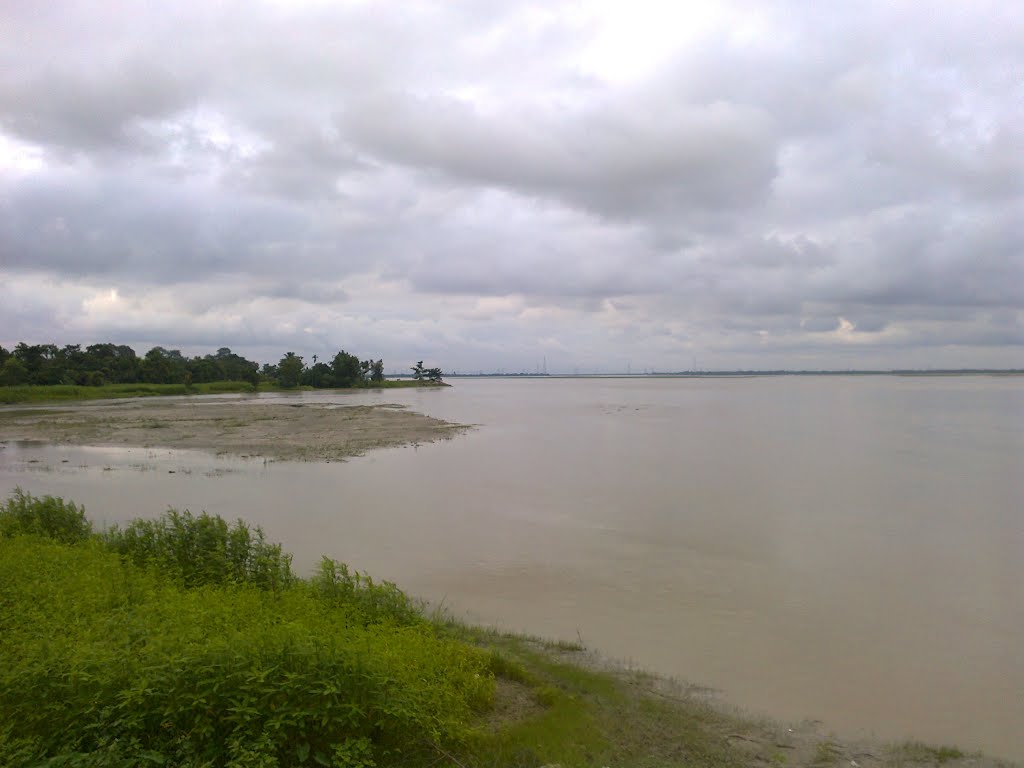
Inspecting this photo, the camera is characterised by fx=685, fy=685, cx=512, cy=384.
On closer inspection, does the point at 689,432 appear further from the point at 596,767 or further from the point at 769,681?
the point at 596,767

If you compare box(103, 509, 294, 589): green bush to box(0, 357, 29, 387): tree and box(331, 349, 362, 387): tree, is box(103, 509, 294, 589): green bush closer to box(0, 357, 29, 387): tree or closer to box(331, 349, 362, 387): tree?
box(0, 357, 29, 387): tree

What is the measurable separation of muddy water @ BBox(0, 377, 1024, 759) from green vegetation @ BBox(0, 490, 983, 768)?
4.80ft

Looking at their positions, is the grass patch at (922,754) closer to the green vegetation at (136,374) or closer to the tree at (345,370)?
the green vegetation at (136,374)

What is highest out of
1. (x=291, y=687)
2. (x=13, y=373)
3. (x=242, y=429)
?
(x=13, y=373)

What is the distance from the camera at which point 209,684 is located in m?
4.63

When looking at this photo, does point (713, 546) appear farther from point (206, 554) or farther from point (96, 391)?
point (96, 391)

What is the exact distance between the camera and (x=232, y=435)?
115 feet

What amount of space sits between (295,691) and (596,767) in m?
2.44

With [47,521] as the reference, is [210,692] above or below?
above

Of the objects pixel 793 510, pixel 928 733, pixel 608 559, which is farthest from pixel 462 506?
pixel 928 733

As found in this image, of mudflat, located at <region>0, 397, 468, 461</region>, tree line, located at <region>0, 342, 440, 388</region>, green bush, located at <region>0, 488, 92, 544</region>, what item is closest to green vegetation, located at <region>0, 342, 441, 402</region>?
tree line, located at <region>0, 342, 440, 388</region>

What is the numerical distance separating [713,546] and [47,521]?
39.8ft

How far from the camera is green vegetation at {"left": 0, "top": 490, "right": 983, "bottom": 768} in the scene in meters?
4.38

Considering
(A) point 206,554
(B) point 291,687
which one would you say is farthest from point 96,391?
(B) point 291,687
